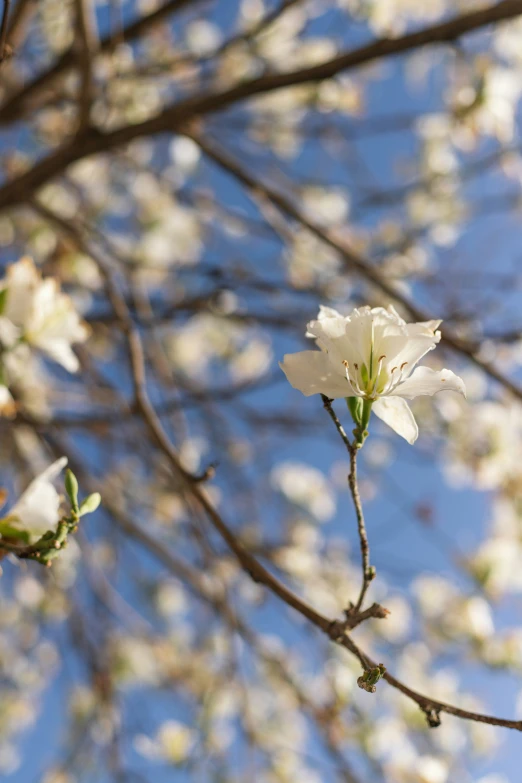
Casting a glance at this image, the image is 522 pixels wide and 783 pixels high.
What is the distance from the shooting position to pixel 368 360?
0.69m

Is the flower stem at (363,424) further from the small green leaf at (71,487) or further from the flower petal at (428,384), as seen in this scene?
the small green leaf at (71,487)

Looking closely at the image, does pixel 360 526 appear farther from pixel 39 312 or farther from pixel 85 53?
pixel 85 53

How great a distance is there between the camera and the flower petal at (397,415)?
0.71 metres

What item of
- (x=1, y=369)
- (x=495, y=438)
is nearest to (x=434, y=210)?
(x=495, y=438)

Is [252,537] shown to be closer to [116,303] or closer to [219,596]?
[219,596]

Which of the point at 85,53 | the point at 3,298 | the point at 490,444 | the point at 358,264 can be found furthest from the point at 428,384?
the point at 490,444

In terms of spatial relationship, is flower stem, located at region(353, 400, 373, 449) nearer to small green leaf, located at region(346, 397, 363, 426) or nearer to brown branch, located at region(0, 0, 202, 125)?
small green leaf, located at region(346, 397, 363, 426)

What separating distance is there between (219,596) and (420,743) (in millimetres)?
1176

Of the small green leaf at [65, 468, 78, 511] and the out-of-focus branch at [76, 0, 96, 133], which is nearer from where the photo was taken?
the small green leaf at [65, 468, 78, 511]

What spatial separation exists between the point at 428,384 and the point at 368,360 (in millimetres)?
66

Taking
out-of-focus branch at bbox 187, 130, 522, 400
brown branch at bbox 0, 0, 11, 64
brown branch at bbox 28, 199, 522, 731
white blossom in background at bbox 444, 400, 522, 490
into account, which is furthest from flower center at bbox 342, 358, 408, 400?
white blossom in background at bbox 444, 400, 522, 490

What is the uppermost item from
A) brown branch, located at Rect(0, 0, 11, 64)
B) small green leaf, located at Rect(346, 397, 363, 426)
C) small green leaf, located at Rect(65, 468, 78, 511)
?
brown branch, located at Rect(0, 0, 11, 64)

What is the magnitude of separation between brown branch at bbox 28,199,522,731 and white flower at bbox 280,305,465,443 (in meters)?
0.22

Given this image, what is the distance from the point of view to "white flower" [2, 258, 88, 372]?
940 millimetres
